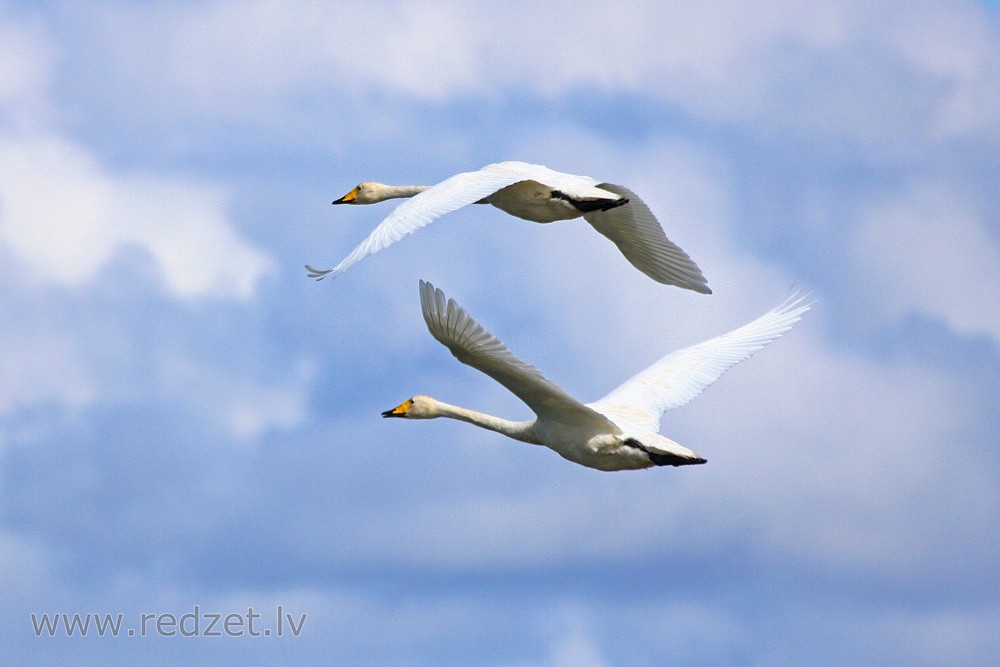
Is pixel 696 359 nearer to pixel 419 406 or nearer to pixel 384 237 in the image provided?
pixel 419 406

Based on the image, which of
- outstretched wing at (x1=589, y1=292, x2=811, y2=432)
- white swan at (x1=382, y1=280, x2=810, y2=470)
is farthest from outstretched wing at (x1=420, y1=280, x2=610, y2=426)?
outstretched wing at (x1=589, y1=292, x2=811, y2=432)

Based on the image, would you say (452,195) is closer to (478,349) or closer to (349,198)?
(478,349)

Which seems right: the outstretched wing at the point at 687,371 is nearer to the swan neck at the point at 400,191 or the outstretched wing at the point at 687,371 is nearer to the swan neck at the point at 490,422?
the swan neck at the point at 490,422

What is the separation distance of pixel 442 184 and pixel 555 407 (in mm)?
2856

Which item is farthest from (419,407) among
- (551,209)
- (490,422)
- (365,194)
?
(365,194)

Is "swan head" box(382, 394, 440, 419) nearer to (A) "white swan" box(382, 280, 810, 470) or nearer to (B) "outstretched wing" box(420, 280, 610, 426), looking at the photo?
(A) "white swan" box(382, 280, 810, 470)

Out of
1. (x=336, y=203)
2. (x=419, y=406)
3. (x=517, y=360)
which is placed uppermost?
(x=336, y=203)

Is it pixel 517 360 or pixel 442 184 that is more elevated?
pixel 442 184

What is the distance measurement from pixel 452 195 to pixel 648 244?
3.98 metres

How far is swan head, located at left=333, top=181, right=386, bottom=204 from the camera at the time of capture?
28.3 metres

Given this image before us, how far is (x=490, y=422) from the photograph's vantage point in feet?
79.8

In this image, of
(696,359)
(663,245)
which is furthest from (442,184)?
(696,359)

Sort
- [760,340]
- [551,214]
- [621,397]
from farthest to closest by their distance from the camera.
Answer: [760,340] → [621,397] → [551,214]

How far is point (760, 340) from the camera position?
88.3 ft
